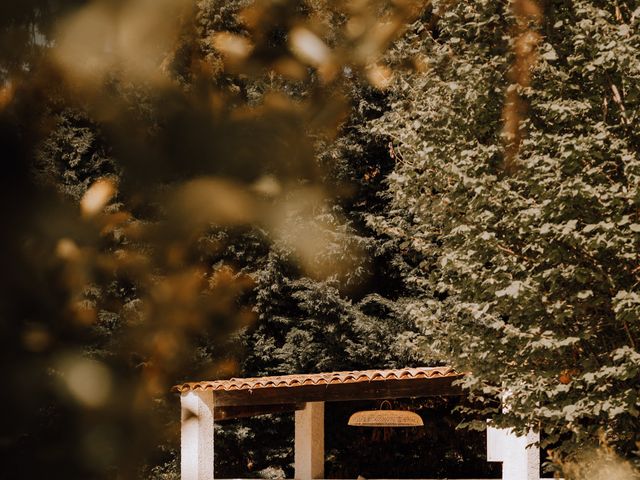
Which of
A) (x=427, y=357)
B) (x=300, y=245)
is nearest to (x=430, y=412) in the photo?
(x=427, y=357)

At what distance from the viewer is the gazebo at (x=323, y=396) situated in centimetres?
1099

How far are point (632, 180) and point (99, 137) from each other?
284 inches

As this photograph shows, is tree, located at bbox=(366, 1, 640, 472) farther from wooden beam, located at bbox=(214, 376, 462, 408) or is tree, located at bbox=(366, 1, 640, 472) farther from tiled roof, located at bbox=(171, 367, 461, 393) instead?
wooden beam, located at bbox=(214, 376, 462, 408)

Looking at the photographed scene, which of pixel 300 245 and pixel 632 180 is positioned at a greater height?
pixel 632 180

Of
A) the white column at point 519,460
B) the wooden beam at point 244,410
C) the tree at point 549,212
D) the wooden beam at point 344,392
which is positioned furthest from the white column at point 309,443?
the tree at point 549,212

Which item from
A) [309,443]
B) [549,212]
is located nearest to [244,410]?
[309,443]

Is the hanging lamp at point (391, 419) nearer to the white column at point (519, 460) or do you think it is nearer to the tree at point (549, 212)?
the white column at point (519, 460)

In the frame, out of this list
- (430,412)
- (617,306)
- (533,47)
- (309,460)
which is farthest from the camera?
(430,412)

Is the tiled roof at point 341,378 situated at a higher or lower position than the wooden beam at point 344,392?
higher

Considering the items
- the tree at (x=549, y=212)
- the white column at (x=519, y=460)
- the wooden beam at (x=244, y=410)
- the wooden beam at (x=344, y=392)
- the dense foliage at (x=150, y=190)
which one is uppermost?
the tree at (x=549, y=212)

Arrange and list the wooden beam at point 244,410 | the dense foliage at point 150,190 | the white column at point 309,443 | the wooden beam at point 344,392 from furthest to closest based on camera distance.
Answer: the white column at point 309,443, the wooden beam at point 244,410, the wooden beam at point 344,392, the dense foliage at point 150,190

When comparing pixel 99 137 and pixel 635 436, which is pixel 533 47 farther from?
pixel 99 137

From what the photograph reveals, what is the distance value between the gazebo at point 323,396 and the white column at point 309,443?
15 mm

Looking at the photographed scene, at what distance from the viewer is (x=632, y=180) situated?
301 inches
